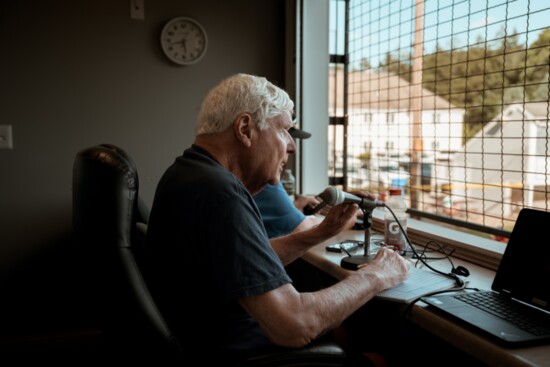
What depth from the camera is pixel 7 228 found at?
2.65 m

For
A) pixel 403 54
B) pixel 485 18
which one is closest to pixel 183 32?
pixel 403 54

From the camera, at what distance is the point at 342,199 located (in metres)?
1.52

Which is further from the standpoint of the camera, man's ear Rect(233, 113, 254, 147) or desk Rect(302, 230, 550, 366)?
man's ear Rect(233, 113, 254, 147)

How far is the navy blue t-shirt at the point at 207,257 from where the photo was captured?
1081mm

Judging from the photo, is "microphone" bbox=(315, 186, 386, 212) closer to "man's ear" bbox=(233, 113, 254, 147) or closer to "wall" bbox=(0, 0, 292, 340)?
"man's ear" bbox=(233, 113, 254, 147)

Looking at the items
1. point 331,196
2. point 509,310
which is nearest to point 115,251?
point 331,196

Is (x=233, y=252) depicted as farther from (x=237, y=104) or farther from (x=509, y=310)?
(x=509, y=310)

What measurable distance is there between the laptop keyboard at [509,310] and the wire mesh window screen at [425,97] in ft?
1.66

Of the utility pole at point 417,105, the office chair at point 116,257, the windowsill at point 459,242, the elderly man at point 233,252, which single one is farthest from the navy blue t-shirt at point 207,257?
the utility pole at point 417,105

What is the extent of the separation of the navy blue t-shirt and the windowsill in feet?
2.70

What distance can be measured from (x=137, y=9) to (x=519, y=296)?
95.1 inches

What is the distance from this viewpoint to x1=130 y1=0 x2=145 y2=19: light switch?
8.98ft

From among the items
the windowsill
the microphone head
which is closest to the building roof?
the windowsill

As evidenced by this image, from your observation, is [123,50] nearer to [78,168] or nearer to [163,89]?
[163,89]
